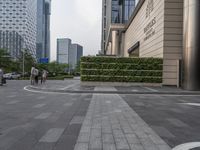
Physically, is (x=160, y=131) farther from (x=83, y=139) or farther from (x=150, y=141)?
(x=83, y=139)

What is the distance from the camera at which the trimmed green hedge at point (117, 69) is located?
25.3 m

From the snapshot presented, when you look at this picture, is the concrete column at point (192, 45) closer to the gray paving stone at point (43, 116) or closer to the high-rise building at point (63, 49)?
the gray paving stone at point (43, 116)

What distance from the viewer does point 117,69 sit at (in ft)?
83.9

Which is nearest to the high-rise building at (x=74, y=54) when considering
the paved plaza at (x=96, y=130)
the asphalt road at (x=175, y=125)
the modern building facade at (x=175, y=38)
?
the modern building facade at (x=175, y=38)

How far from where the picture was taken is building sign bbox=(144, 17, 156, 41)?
28250 millimetres

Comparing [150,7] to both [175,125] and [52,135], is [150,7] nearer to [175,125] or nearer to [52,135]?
[175,125]

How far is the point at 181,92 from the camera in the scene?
64.0 feet

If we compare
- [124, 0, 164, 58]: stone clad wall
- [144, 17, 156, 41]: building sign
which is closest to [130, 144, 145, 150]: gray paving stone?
[124, 0, 164, 58]: stone clad wall

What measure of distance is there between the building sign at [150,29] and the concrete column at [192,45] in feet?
22.9

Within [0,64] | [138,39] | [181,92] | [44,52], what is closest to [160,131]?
[181,92]

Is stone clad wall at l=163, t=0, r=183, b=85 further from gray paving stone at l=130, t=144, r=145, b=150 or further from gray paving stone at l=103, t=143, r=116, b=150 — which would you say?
gray paving stone at l=103, t=143, r=116, b=150

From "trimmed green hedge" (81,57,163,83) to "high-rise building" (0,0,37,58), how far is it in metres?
60.7

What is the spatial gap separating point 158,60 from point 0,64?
4728 cm

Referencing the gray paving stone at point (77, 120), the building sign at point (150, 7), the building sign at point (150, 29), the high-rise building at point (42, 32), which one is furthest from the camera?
the high-rise building at point (42, 32)
